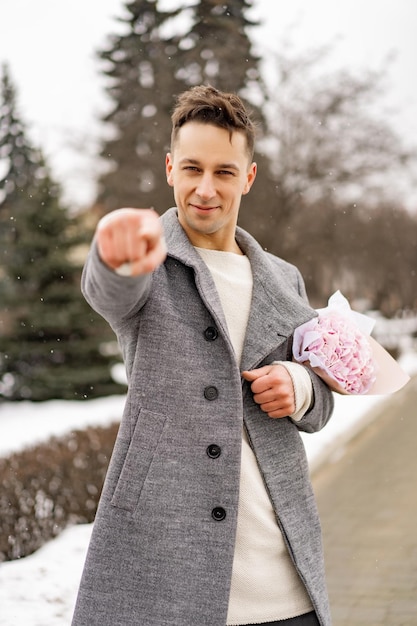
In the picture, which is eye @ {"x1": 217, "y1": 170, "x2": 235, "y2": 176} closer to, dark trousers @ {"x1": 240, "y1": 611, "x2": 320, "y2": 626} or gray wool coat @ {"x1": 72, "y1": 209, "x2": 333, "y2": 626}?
gray wool coat @ {"x1": 72, "y1": 209, "x2": 333, "y2": 626}

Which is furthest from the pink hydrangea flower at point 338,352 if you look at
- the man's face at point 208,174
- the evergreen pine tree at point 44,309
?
the evergreen pine tree at point 44,309

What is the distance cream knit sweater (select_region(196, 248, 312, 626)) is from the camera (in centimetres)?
188

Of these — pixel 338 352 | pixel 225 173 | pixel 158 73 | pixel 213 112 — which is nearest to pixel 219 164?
pixel 225 173

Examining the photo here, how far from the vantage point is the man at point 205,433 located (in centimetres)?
180

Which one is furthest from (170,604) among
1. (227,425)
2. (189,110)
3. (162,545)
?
(189,110)

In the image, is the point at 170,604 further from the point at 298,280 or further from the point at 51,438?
the point at 51,438

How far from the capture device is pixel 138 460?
1806 millimetres

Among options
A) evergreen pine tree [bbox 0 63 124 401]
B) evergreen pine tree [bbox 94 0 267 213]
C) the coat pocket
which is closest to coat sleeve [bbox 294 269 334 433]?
the coat pocket

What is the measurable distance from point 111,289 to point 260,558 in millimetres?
799

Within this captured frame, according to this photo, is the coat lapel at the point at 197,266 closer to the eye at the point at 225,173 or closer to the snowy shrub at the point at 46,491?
the eye at the point at 225,173

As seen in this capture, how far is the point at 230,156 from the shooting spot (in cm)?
195

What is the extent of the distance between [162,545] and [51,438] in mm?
5605

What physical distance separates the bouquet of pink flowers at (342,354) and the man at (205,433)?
0.16 ft

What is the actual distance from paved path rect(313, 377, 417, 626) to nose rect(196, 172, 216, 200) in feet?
10.1
